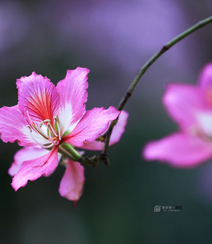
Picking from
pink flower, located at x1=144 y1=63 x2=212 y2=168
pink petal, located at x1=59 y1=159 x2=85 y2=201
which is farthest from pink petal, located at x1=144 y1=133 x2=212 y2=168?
pink petal, located at x1=59 y1=159 x2=85 y2=201

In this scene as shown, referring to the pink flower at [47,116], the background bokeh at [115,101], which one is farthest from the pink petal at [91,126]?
the background bokeh at [115,101]

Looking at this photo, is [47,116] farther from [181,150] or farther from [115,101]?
[115,101]

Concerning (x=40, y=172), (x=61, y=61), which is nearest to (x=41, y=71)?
(x=61, y=61)

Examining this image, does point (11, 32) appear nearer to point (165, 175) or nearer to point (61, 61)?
point (61, 61)

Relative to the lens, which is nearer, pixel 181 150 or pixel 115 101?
pixel 181 150

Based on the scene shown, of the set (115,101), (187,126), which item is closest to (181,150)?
(187,126)

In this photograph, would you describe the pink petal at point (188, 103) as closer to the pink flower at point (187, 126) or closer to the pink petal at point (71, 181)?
the pink flower at point (187, 126)

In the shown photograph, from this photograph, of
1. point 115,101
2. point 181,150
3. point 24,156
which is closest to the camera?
point 181,150

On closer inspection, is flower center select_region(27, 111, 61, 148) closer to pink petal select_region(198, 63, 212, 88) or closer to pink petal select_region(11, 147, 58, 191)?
pink petal select_region(11, 147, 58, 191)
